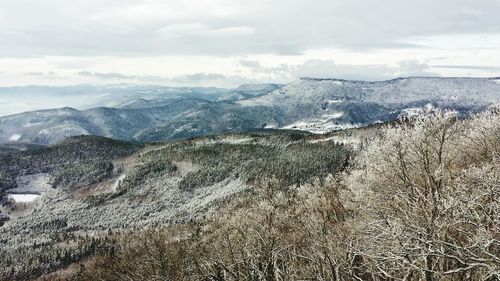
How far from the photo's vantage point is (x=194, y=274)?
152 feet

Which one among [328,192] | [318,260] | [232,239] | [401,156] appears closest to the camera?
[318,260]

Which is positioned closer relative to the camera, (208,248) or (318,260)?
(318,260)

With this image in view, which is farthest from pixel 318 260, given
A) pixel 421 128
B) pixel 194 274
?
pixel 421 128

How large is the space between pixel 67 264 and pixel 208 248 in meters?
145

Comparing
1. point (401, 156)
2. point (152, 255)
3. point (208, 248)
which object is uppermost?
point (401, 156)

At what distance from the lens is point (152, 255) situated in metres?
46.6

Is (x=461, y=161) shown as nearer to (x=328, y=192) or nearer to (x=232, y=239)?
(x=328, y=192)

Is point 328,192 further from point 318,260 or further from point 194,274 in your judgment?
point 318,260

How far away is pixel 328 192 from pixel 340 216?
16.5 meters

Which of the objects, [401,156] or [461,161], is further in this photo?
[461,161]

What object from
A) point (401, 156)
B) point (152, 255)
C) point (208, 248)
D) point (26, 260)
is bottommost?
point (26, 260)

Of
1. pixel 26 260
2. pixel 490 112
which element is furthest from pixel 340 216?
pixel 26 260

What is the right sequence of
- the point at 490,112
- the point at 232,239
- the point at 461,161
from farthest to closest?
the point at 490,112 < the point at 461,161 < the point at 232,239

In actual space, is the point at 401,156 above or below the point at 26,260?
above
